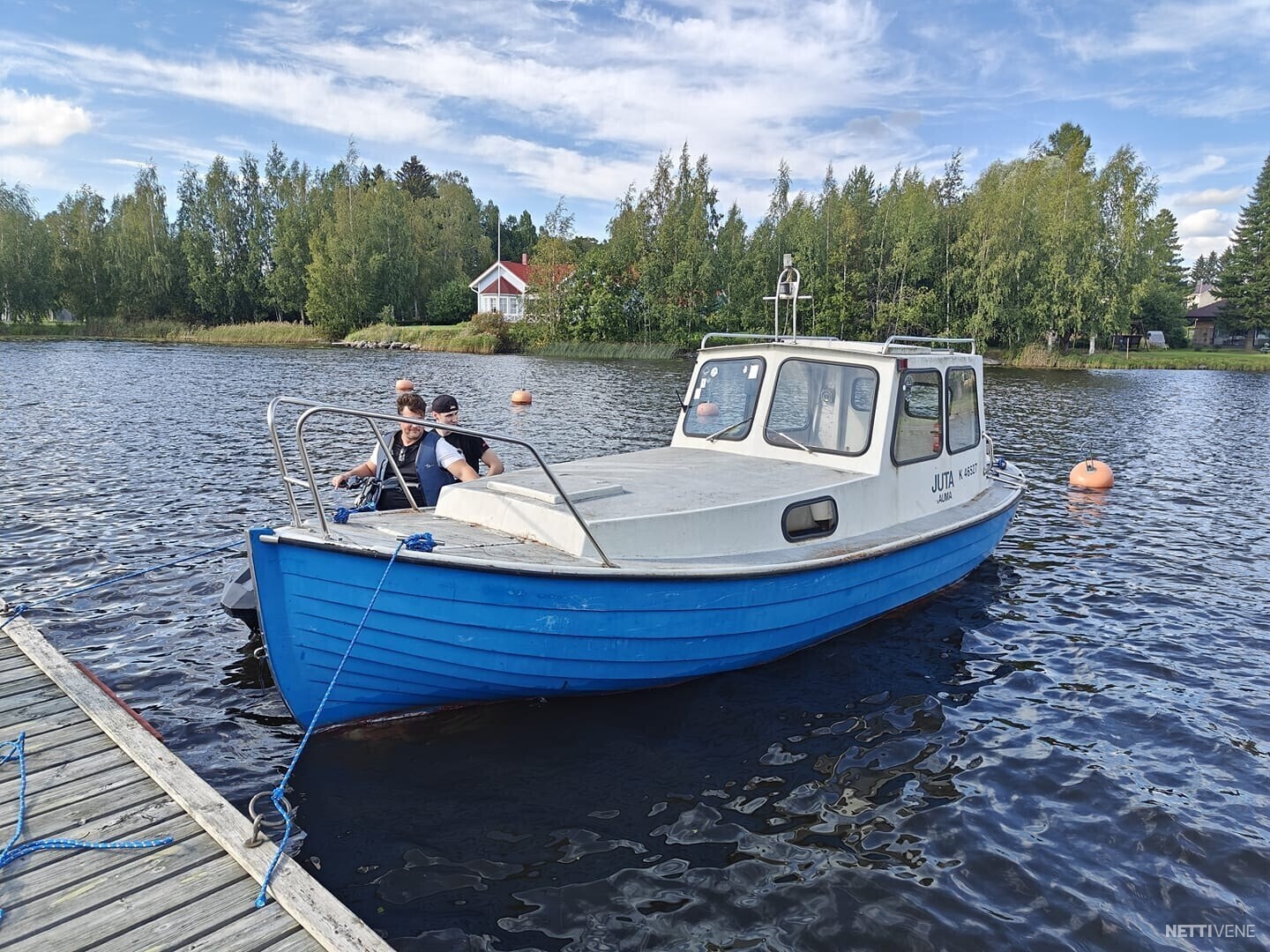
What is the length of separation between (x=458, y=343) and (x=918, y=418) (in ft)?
176

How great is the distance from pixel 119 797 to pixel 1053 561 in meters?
11.5

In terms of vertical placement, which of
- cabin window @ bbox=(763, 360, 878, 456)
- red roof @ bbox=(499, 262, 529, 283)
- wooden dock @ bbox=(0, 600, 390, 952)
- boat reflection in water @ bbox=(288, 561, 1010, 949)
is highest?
red roof @ bbox=(499, 262, 529, 283)

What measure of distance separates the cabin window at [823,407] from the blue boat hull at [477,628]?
6.25ft

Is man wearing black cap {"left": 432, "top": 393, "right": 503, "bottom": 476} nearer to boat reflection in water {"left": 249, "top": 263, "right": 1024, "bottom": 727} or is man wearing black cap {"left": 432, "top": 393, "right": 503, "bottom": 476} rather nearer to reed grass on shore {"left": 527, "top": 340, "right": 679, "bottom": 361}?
boat reflection in water {"left": 249, "top": 263, "right": 1024, "bottom": 727}

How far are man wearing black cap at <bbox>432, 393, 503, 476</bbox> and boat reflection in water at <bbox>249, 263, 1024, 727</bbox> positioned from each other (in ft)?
2.57

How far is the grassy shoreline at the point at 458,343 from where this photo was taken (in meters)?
50.6

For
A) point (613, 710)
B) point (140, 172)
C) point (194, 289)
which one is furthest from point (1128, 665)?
point (140, 172)

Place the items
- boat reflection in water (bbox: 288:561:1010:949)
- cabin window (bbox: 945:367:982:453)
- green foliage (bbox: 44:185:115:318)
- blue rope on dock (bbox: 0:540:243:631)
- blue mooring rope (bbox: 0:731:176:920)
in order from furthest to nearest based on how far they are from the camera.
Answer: green foliage (bbox: 44:185:115:318) → cabin window (bbox: 945:367:982:453) → blue rope on dock (bbox: 0:540:243:631) → boat reflection in water (bbox: 288:561:1010:949) → blue mooring rope (bbox: 0:731:176:920)

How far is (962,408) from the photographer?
9.56 m

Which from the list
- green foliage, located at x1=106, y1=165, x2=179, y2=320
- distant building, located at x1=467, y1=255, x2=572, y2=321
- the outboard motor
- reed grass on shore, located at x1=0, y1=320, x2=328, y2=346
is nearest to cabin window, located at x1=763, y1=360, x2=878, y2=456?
the outboard motor

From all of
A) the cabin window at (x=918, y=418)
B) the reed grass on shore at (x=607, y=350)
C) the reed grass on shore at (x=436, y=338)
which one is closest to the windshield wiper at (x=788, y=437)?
the cabin window at (x=918, y=418)

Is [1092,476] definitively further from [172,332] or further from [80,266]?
[80,266]

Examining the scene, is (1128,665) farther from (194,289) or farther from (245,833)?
(194,289)

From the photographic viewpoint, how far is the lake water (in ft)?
15.6
